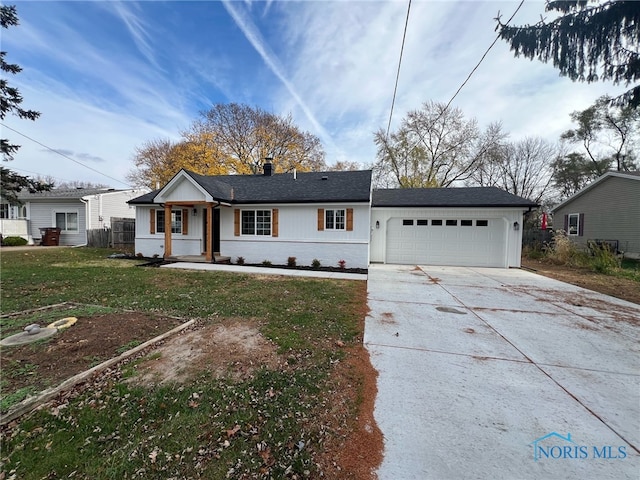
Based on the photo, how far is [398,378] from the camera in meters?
3.05

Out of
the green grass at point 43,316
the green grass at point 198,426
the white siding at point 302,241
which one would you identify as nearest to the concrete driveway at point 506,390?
the green grass at point 198,426

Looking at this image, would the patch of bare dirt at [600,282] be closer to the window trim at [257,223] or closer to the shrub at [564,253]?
the shrub at [564,253]

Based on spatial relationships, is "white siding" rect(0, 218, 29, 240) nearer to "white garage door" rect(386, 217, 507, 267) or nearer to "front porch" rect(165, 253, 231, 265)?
"front porch" rect(165, 253, 231, 265)

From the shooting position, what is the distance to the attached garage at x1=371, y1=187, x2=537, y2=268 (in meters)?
11.5

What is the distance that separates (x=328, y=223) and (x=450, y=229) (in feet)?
18.0

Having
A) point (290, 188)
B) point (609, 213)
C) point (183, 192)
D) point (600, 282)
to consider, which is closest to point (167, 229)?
point (183, 192)

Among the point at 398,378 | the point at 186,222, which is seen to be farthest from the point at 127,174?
the point at 398,378

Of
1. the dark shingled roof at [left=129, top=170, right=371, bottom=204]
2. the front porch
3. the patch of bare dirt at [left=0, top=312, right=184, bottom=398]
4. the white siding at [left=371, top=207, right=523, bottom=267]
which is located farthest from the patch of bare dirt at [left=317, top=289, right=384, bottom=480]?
the white siding at [left=371, top=207, right=523, bottom=267]

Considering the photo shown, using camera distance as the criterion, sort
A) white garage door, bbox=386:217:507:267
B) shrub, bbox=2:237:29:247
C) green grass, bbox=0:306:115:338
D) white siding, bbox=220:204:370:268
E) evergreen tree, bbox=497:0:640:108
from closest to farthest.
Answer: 1. green grass, bbox=0:306:115:338
2. evergreen tree, bbox=497:0:640:108
3. white siding, bbox=220:204:370:268
4. white garage door, bbox=386:217:507:267
5. shrub, bbox=2:237:29:247

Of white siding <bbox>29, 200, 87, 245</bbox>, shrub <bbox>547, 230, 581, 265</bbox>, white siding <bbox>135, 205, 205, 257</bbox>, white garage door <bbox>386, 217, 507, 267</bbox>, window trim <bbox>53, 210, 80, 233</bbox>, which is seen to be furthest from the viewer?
window trim <bbox>53, 210, 80, 233</bbox>

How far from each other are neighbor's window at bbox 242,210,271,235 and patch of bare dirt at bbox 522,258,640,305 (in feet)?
36.3

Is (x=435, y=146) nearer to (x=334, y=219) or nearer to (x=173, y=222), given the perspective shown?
(x=334, y=219)

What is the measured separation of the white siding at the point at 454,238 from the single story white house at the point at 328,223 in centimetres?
4

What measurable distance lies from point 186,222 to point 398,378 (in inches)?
485
